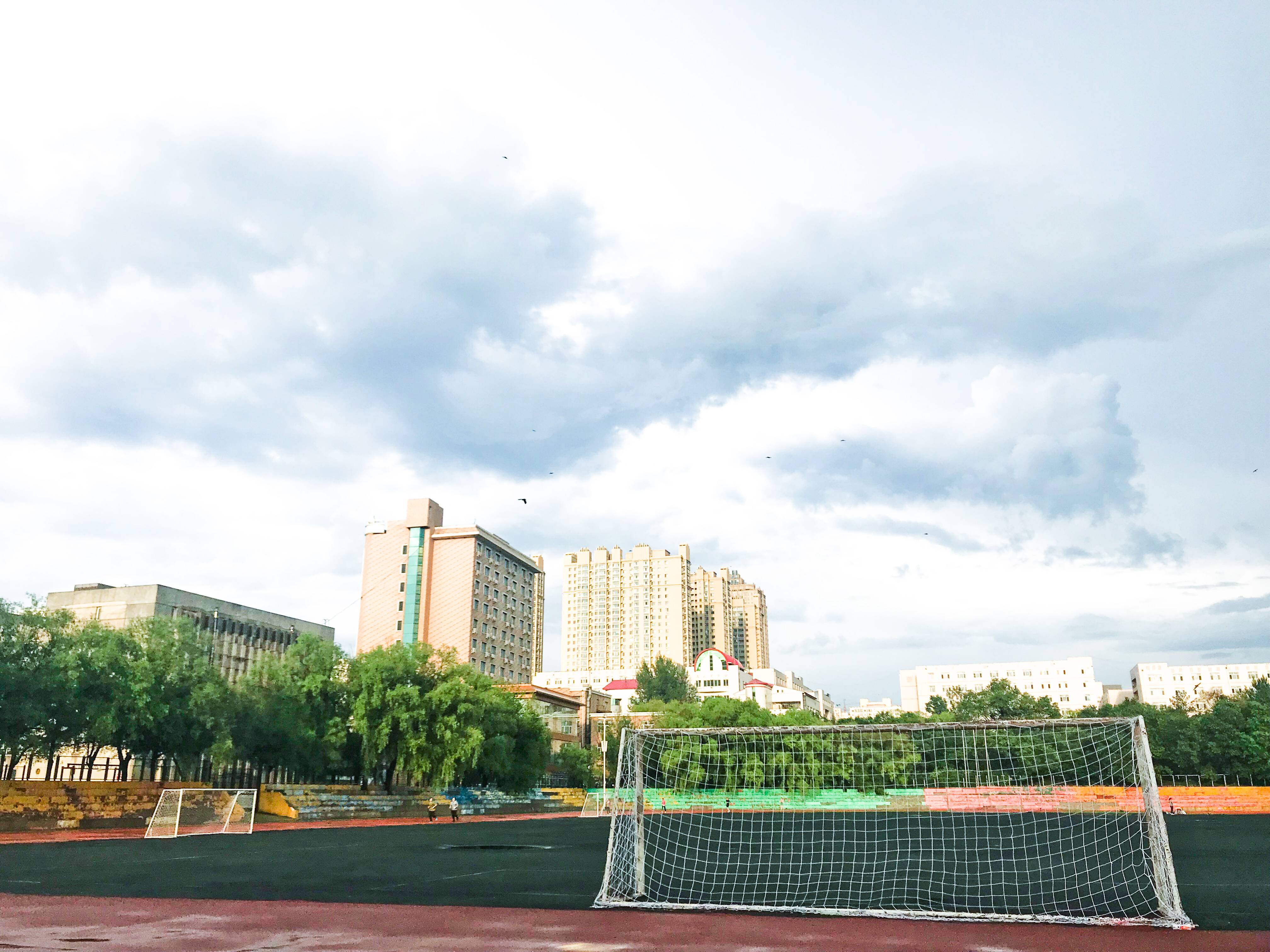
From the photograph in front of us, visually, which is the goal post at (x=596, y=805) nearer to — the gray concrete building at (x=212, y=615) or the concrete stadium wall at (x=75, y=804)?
the gray concrete building at (x=212, y=615)

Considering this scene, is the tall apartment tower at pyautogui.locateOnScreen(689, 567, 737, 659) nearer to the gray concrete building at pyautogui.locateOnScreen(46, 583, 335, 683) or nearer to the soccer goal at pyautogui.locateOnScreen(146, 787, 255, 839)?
the gray concrete building at pyautogui.locateOnScreen(46, 583, 335, 683)

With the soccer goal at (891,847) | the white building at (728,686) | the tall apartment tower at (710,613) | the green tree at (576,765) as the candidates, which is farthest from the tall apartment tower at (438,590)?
the tall apartment tower at (710,613)

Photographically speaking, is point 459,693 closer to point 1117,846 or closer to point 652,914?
point 1117,846

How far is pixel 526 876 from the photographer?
17.3m

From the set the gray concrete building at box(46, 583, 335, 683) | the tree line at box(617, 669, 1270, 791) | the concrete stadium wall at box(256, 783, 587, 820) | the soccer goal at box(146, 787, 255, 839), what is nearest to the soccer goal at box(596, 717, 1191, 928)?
the tree line at box(617, 669, 1270, 791)

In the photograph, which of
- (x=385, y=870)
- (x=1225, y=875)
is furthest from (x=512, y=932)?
(x=1225, y=875)

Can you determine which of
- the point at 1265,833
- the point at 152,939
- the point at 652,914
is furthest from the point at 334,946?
the point at 1265,833

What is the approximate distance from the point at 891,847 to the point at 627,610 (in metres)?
166

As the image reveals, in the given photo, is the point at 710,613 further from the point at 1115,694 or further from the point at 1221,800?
the point at 1221,800

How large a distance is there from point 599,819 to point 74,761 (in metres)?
30.9

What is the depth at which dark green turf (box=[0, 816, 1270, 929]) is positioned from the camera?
13805 millimetres

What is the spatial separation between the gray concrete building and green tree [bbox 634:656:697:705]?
49594 millimetres

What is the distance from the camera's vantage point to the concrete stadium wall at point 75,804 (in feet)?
100

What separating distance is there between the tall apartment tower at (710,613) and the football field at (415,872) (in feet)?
520
